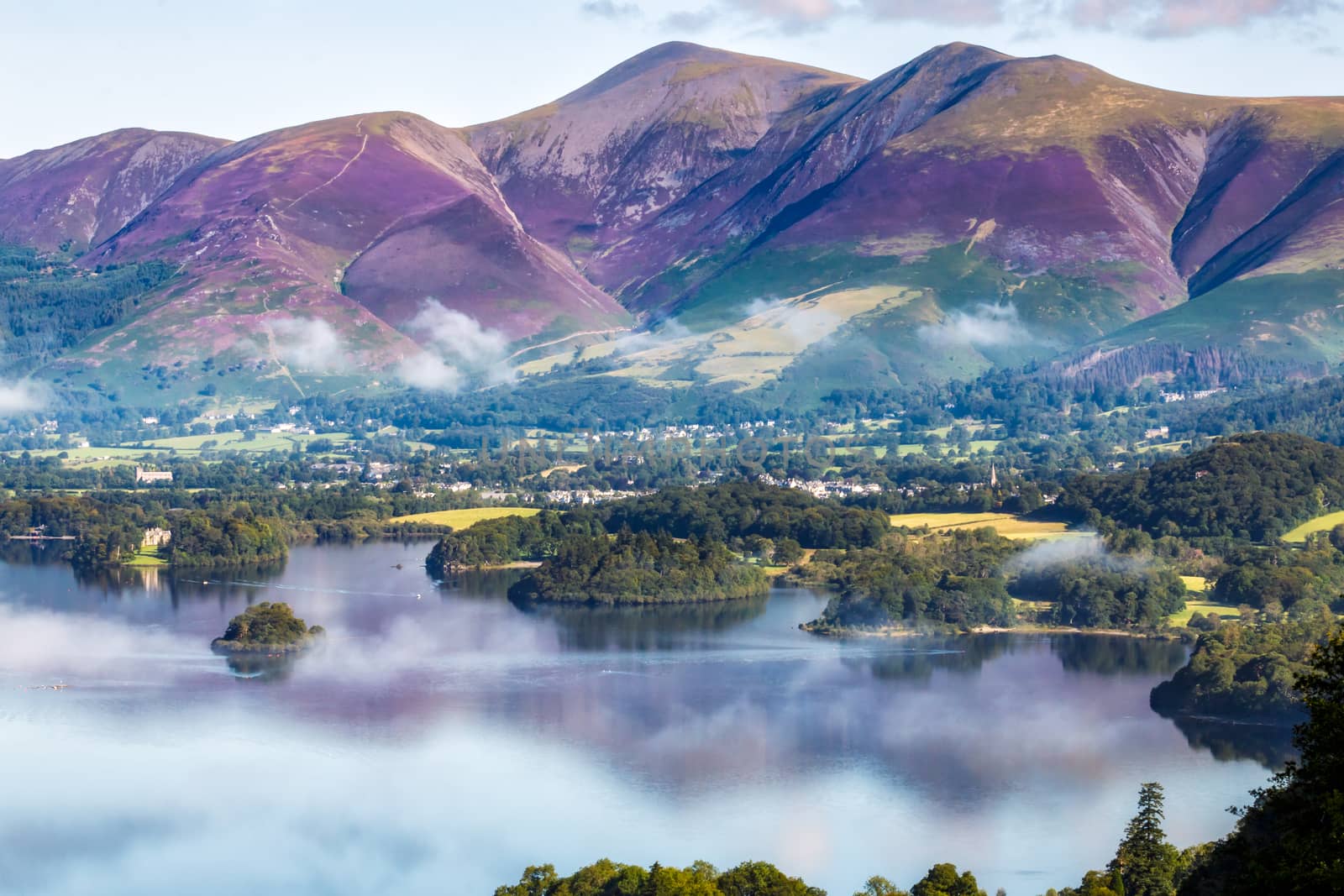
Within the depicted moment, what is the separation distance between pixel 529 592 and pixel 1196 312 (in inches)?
2670

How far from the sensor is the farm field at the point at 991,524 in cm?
6969

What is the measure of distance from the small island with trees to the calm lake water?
868 millimetres

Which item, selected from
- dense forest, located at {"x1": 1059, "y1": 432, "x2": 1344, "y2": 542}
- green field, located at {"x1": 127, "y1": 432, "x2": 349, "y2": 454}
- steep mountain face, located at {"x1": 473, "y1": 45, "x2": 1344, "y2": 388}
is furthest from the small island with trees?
steep mountain face, located at {"x1": 473, "y1": 45, "x2": 1344, "y2": 388}

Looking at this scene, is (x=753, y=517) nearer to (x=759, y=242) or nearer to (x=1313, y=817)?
(x=1313, y=817)

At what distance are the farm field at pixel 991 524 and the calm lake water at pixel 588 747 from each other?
9720 millimetres

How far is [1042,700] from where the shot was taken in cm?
4900

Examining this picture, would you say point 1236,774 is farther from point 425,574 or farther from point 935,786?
point 425,574

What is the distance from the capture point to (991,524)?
2857 inches

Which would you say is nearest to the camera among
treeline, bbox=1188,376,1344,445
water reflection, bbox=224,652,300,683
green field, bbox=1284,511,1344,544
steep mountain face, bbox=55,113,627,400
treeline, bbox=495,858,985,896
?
treeline, bbox=495,858,985,896

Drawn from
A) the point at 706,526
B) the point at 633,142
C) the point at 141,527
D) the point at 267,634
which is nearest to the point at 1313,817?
the point at 267,634

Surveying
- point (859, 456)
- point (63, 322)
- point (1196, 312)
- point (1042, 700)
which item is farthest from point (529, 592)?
point (63, 322)

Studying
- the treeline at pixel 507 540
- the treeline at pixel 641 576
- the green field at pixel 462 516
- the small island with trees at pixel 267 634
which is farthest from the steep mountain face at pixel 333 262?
the small island with trees at pixel 267 634

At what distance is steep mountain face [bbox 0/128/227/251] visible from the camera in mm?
168250

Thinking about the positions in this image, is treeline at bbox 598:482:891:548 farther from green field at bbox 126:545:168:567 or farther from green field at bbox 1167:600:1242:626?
green field at bbox 126:545:168:567
